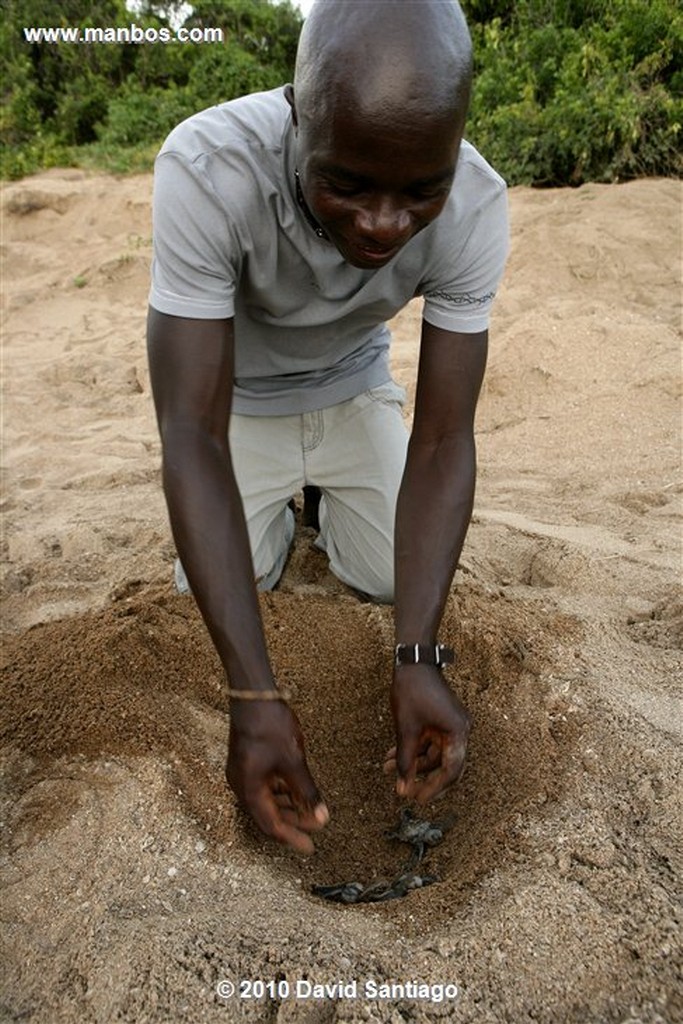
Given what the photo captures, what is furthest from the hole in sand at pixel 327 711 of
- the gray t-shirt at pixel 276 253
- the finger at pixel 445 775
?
the gray t-shirt at pixel 276 253

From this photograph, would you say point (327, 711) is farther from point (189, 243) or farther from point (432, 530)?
point (189, 243)

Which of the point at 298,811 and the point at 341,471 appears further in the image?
the point at 341,471

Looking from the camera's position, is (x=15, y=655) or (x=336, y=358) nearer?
(x=15, y=655)

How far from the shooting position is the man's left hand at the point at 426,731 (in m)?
1.64

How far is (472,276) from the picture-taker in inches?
76.2

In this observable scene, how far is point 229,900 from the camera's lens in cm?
152

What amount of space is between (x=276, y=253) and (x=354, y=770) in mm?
1075

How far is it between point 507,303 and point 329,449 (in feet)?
8.60

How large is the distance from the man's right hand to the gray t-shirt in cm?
72

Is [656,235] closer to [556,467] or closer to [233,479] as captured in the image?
[556,467]

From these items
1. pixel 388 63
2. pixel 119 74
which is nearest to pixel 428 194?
pixel 388 63

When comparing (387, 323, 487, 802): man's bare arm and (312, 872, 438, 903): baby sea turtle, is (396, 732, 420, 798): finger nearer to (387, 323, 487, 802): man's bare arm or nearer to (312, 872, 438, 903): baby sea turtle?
(387, 323, 487, 802): man's bare arm

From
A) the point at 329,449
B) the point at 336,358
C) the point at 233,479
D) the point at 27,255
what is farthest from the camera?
the point at 27,255

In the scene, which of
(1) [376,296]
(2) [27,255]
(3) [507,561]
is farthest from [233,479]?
(2) [27,255]
